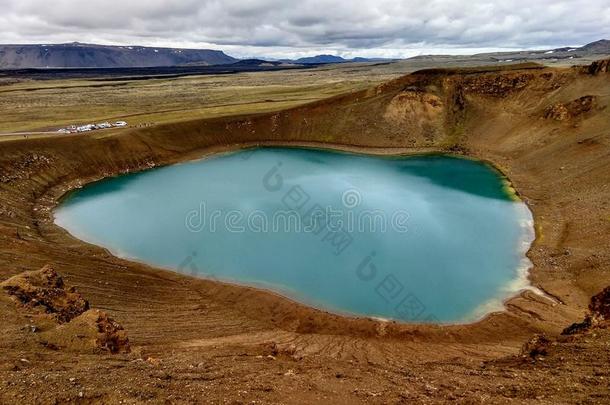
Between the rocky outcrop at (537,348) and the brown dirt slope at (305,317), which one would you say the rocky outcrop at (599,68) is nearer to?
the brown dirt slope at (305,317)

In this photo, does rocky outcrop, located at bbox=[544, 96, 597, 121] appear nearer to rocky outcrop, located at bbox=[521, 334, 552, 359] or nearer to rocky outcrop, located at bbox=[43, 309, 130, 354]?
rocky outcrop, located at bbox=[521, 334, 552, 359]

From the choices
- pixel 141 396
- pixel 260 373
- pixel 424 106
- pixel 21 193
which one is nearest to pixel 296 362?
pixel 260 373

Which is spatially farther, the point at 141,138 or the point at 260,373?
the point at 141,138

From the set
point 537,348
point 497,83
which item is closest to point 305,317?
point 537,348

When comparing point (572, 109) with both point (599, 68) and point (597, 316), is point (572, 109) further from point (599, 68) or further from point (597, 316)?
point (597, 316)

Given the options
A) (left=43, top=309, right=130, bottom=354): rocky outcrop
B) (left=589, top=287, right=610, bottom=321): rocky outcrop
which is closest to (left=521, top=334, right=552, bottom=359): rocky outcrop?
(left=589, top=287, right=610, bottom=321): rocky outcrop

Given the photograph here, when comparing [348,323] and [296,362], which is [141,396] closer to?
[296,362]

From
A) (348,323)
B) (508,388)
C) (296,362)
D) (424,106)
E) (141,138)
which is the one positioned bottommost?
(348,323)
